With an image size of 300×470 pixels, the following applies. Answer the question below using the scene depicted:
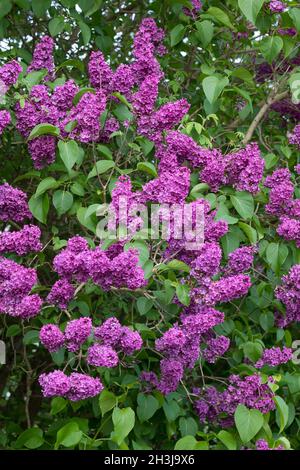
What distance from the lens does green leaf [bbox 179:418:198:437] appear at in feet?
9.04

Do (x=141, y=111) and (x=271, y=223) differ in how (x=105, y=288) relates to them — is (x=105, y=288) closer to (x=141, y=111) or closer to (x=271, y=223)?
(x=141, y=111)

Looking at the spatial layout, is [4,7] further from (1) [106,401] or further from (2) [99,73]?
(1) [106,401]

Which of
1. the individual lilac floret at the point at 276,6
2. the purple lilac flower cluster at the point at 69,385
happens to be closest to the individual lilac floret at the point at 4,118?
the purple lilac flower cluster at the point at 69,385

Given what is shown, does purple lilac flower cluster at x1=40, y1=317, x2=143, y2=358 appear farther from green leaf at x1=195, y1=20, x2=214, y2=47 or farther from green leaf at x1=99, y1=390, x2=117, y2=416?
green leaf at x1=195, y1=20, x2=214, y2=47

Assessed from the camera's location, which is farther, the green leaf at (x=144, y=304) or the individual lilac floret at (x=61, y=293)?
the green leaf at (x=144, y=304)

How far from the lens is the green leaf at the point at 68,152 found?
239cm

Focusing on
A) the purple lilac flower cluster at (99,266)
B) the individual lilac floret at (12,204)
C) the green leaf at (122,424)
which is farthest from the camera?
the individual lilac floret at (12,204)

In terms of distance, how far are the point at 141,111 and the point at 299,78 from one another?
62cm

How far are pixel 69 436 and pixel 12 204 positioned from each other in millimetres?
718

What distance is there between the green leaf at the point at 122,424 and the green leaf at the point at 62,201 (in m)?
0.63

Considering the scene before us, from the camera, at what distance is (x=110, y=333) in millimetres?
2307

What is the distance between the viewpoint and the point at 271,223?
9.36ft

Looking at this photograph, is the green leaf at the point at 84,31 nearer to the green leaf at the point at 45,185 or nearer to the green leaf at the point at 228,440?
the green leaf at the point at 45,185

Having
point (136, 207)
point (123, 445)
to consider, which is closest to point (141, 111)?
point (136, 207)
